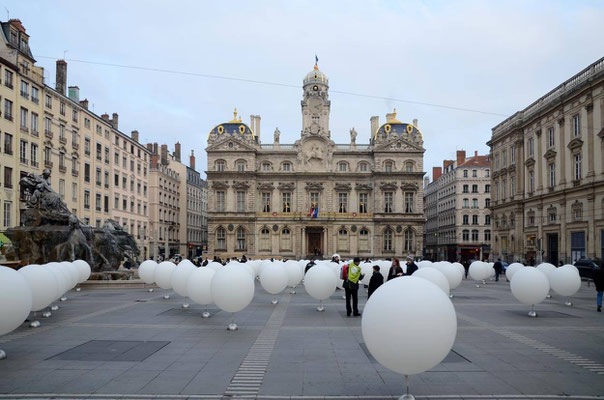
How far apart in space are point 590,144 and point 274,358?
1499 inches

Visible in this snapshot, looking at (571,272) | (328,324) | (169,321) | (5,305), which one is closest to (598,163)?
(571,272)

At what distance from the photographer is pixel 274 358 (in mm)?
10812

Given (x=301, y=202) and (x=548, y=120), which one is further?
(x=301, y=202)

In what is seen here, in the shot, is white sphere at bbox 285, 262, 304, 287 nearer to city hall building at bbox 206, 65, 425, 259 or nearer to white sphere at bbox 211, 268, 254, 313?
white sphere at bbox 211, 268, 254, 313

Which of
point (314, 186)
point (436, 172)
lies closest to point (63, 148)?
point (314, 186)

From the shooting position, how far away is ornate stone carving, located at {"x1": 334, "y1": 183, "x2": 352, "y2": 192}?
74.8m

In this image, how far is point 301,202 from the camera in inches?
2933

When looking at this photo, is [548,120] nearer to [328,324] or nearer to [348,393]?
[328,324]

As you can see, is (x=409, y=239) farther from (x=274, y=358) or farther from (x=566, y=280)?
(x=274, y=358)

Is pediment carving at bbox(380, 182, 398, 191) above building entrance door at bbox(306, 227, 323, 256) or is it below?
above

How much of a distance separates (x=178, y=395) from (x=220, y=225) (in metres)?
66.6

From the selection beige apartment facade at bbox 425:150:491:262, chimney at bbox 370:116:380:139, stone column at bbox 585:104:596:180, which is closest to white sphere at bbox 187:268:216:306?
stone column at bbox 585:104:596:180

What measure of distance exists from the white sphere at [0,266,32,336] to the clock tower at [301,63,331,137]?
6540 cm

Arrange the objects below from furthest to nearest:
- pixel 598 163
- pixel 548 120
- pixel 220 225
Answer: pixel 220 225
pixel 548 120
pixel 598 163
